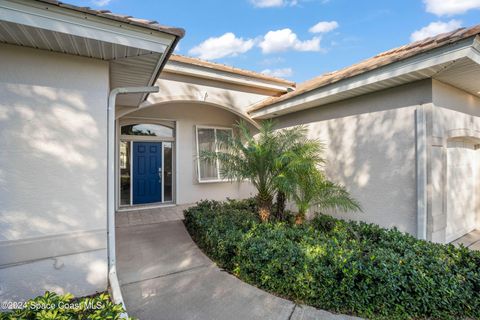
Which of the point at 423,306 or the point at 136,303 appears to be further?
the point at 136,303

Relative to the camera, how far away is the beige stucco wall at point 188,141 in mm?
8172

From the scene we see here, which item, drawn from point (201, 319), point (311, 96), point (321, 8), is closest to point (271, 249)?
point (201, 319)

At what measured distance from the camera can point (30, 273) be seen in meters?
2.90

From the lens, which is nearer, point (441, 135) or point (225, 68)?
point (441, 135)

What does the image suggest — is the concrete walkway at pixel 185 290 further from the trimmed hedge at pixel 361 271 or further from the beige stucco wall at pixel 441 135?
the beige stucco wall at pixel 441 135

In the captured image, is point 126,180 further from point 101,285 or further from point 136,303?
point 136,303

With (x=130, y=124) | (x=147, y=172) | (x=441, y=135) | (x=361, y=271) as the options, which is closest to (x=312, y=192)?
(x=361, y=271)

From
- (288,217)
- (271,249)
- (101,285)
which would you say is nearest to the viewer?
(101,285)

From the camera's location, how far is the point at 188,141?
8523mm

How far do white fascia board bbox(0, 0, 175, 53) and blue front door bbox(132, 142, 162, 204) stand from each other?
557cm

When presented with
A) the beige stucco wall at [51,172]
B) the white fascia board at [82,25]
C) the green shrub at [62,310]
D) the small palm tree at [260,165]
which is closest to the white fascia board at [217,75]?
the small palm tree at [260,165]

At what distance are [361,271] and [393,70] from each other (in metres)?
3.56

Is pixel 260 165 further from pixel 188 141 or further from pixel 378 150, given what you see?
pixel 188 141

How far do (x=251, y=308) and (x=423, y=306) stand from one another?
6.84 feet
